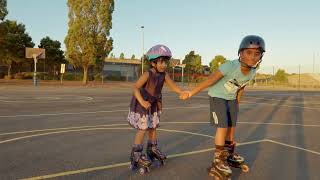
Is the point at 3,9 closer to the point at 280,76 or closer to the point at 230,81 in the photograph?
the point at 230,81

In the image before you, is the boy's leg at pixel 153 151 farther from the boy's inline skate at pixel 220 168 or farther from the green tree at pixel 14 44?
the green tree at pixel 14 44

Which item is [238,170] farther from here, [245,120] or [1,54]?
[1,54]

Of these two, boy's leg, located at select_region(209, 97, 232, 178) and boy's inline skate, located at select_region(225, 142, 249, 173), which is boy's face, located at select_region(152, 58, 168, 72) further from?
boy's inline skate, located at select_region(225, 142, 249, 173)

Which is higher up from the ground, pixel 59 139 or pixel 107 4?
pixel 107 4

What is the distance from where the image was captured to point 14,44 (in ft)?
168

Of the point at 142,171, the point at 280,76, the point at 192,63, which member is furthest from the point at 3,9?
the point at 192,63

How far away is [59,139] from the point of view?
7215mm

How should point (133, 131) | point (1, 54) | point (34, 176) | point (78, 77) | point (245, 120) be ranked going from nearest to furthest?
point (34, 176) < point (133, 131) < point (245, 120) < point (1, 54) < point (78, 77)

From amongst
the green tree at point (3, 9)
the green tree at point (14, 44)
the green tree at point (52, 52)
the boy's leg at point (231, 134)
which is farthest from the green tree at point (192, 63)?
the boy's leg at point (231, 134)

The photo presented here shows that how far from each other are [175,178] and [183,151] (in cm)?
167

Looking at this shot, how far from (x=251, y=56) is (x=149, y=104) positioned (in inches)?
55.0

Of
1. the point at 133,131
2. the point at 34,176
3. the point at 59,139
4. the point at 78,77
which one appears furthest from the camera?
the point at 78,77

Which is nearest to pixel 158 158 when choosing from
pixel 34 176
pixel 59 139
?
pixel 34 176

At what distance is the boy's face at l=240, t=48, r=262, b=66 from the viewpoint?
4.73 metres
